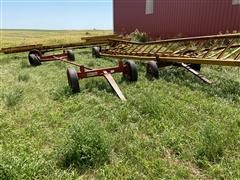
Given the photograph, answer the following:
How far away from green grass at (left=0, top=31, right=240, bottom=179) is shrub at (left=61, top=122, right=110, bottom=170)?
0.4 inches

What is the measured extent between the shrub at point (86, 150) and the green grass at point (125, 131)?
1 centimetres

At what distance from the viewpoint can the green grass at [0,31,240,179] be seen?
340 cm

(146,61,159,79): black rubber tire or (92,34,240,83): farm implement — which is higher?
(92,34,240,83): farm implement

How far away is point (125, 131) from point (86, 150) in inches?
37.4

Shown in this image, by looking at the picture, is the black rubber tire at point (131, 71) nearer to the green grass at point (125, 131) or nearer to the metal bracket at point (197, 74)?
the green grass at point (125, 131)

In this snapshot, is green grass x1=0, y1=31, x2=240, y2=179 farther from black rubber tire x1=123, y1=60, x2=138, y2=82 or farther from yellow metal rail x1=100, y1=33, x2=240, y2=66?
yellow metal rail x1=100, y1=33, x2=240, y2=66

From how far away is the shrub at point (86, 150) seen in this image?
3549 mm

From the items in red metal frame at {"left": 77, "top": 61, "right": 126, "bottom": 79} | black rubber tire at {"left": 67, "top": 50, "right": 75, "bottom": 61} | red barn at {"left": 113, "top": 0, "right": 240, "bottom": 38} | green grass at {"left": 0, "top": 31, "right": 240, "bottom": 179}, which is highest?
red barn at {"left": 113, "top": 0, "right": 240, "bottom": 38}

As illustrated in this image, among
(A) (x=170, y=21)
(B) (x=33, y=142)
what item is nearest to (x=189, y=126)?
(B) (x=33, y=142)

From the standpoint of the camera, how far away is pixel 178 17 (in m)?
17.2

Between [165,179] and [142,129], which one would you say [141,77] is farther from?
[165,179]

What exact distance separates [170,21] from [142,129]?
47.0ft

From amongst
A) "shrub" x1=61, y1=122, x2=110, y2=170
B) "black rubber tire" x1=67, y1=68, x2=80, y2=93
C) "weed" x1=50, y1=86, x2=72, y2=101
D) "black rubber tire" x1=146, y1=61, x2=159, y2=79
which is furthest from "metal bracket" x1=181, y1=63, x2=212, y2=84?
"shrub" x1=61, y1=122, x2=110, y2=170

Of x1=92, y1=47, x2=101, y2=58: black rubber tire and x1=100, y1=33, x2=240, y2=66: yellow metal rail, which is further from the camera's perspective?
x1=92, y1=47, x2=101, y2=58: black rubber tire
